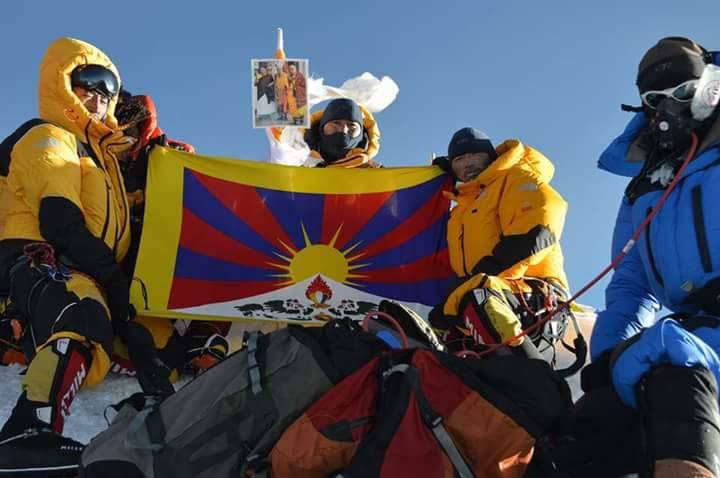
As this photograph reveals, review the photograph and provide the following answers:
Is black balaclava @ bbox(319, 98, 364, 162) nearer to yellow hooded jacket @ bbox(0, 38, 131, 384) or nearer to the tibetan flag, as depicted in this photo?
the tibetan flag

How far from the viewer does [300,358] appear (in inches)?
93.6

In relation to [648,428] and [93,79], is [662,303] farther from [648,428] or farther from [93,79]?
[93,79]

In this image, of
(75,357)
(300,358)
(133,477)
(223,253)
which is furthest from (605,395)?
(223,253)

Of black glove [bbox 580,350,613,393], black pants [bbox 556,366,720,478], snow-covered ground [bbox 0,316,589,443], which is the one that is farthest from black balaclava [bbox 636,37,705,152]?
snow-covered ground [bbox 0,316,589,443]

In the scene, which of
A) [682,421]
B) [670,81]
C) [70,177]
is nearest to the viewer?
[682,421]

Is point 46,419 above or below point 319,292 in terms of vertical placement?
below

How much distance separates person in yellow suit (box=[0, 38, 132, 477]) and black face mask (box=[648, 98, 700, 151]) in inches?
112

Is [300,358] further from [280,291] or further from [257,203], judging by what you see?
[257,203]

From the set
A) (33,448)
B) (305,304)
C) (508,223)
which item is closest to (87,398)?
(33,448)

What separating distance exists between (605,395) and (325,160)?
3817 millimetres

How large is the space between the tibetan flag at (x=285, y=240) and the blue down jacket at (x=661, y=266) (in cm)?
206

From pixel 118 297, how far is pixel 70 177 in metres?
0.79

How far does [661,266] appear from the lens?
2.91m

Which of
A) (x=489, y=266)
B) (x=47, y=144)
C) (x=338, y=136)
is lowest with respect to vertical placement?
(x=489, y=266)
